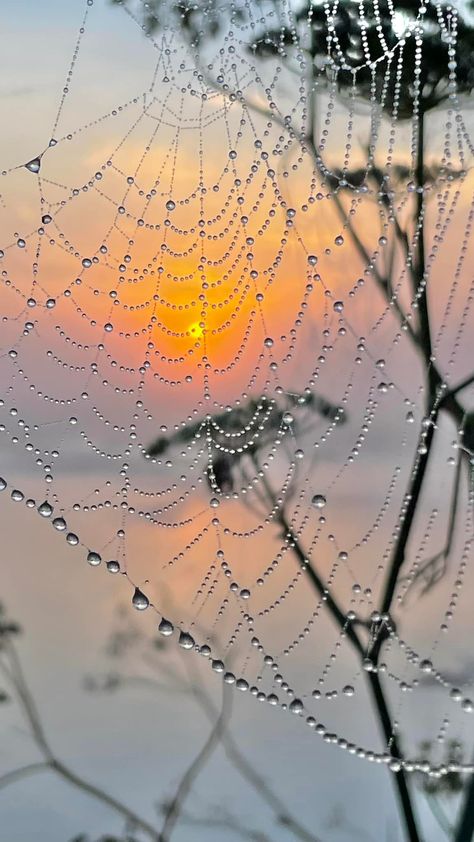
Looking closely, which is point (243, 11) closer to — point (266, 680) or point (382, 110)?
point (382, 110)

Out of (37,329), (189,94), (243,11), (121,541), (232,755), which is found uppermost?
(243,11)

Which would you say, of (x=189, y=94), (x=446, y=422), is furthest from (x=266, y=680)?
(x=189, y=94)

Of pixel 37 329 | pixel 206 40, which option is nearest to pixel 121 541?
pixel 37 329

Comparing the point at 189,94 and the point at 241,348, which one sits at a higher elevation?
the point at 189,94

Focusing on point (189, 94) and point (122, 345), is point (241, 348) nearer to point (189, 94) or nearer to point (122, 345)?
point (122, 345)

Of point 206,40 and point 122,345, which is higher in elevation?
point 206,40

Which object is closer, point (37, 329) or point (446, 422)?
point (37, 329)

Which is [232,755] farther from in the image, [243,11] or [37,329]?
[243,11]

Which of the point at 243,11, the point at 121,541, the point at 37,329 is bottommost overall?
the point at 121,541
